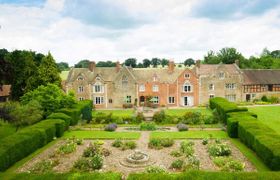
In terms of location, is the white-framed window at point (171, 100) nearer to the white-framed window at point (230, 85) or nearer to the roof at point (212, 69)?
the roof at point (212, 69)

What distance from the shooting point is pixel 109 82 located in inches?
2426

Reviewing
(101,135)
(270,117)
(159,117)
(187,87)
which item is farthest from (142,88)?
(101,135)

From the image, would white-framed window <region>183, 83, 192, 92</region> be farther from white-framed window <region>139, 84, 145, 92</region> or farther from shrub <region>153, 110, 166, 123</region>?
shrub <region>153, 110, 166, 123</region>

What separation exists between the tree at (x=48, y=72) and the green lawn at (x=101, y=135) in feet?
71.5

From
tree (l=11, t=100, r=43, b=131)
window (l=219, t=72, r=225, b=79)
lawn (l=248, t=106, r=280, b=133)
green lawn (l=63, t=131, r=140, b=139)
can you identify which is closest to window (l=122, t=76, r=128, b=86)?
window (l=219, t=72, r=225, b=79)

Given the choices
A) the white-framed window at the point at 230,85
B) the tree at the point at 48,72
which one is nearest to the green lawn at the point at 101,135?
the tree at the point at 48,72

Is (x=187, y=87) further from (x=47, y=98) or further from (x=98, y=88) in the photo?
(x=47, y=98)

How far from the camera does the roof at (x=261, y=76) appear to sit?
6581cm

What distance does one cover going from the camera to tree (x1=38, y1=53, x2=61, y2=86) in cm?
5594

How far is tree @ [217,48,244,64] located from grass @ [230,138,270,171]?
7320 cm

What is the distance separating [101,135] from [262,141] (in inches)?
728

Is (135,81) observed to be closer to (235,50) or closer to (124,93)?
(124,93)

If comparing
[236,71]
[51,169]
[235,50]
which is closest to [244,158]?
[51,169]

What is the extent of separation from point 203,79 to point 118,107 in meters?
18.8
